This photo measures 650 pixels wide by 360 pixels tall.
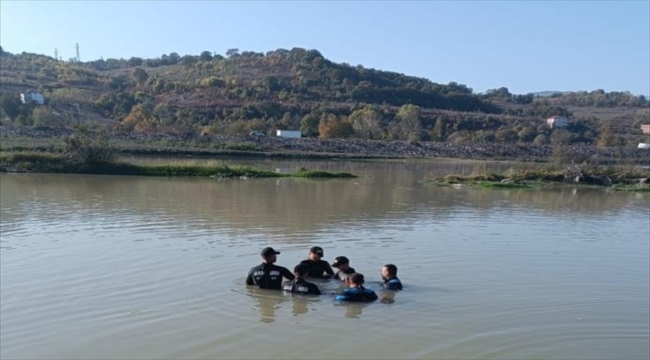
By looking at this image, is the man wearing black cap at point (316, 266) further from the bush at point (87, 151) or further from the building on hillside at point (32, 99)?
the building on hillside at point (32, 99)

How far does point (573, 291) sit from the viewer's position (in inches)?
484

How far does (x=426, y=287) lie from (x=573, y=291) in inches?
112

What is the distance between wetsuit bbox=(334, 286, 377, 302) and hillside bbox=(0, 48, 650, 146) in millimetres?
59807

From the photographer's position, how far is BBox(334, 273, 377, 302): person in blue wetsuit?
10773 mm

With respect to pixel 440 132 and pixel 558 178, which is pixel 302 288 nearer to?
pixel 558 178

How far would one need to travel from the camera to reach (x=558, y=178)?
4025cm

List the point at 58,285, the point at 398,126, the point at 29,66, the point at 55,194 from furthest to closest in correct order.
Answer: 1. the point at 29,66
2. the point at 398,126
3. the point at 55,194
4. the point at 58,285

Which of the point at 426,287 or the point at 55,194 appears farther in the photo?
the point at 55,194

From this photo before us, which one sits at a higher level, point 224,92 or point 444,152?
point 224,92

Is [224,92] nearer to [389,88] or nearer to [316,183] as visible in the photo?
[389,88]

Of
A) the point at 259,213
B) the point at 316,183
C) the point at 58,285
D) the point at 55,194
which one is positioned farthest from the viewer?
the point at 316,183

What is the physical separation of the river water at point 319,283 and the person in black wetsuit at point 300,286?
0.20m

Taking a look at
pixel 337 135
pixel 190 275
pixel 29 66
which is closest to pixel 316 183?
pixel 190 275

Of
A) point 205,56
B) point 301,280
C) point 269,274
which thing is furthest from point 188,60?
point 301,280
